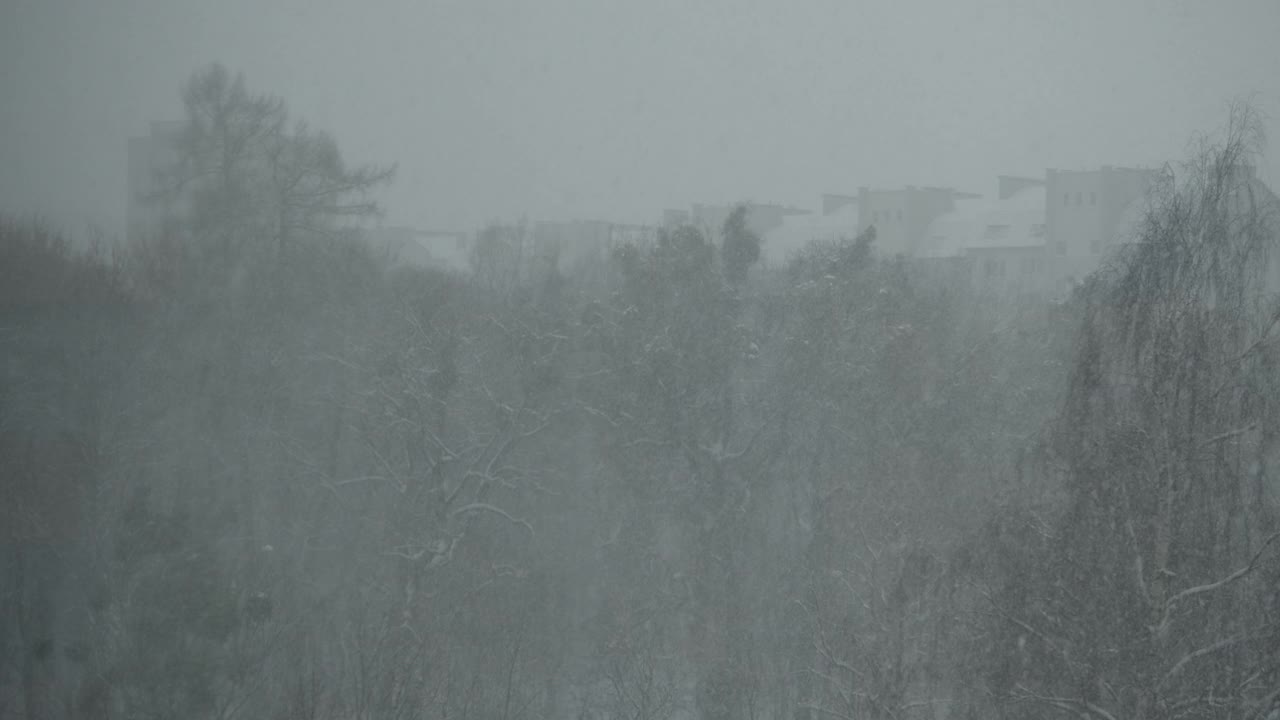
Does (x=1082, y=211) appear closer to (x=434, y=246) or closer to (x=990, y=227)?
(x=990, y=227)

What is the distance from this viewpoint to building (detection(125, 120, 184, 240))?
23.1m

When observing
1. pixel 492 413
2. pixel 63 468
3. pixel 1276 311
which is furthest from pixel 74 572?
pixel 1276 311

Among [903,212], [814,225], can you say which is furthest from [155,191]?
[814,225]

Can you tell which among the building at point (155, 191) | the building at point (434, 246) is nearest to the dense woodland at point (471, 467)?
the building at point (155, 191)

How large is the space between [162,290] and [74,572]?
7694mm

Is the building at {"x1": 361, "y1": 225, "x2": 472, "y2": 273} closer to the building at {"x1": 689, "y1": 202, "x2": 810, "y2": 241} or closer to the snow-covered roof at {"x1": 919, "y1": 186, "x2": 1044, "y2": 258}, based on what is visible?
the building at {"x1": 689, "y1": 202, "x2": 810, "y2": 241}

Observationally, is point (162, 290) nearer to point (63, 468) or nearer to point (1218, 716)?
point (63, 468)

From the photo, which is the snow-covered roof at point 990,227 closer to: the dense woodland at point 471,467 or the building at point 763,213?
the building at point 763,213

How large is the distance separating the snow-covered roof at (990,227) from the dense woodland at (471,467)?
32.5 metres

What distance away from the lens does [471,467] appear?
950 inches

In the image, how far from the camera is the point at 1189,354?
10.6 metres

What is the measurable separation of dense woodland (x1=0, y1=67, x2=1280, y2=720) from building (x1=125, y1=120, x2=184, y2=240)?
0.31m

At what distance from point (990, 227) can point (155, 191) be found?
49.7 metres

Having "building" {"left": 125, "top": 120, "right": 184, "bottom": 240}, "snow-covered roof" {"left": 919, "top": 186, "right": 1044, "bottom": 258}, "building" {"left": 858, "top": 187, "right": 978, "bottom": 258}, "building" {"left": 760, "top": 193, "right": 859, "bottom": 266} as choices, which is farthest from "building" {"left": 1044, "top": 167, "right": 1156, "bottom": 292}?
"building" {"left": 125, "top": 120, "right": 184, "bottom": 240}
